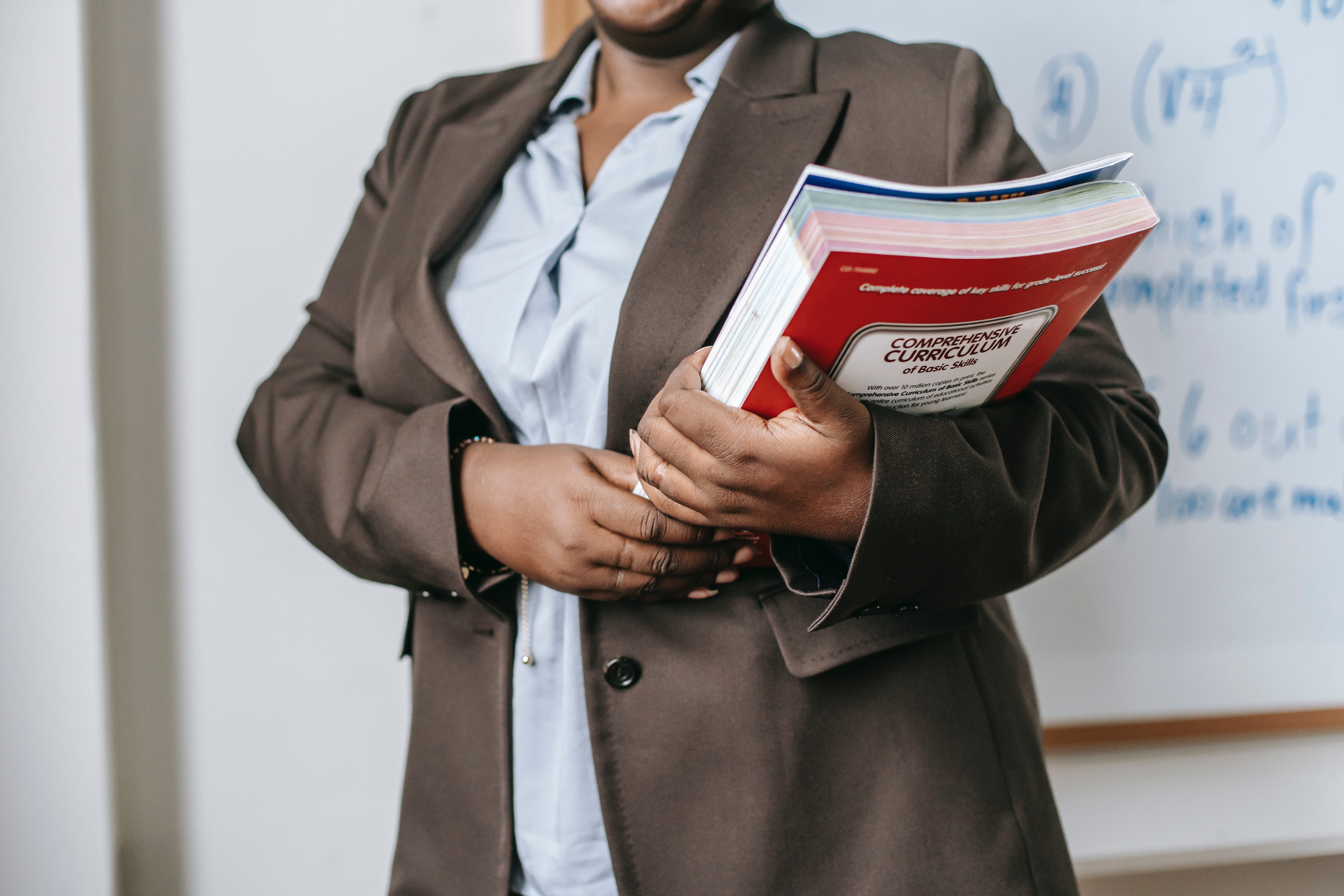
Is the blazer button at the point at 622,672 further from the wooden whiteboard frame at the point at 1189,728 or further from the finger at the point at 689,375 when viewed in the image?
the wooden whiteboard frame at the point at 1189,728

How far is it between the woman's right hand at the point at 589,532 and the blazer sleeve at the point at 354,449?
4cm

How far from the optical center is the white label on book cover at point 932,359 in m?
0.42

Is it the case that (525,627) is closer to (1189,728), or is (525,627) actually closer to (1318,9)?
(1189,728)

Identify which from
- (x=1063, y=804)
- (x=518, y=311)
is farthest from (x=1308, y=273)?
(x=518, y=311)

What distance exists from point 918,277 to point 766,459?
0.38 ft

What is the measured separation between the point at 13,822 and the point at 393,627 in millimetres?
472

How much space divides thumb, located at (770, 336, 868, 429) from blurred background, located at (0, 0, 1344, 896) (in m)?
0.82

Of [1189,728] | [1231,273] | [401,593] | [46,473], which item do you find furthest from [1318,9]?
[46,473]

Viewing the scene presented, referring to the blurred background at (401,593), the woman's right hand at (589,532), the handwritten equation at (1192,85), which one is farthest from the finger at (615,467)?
the handwritten equation at (1192,85)

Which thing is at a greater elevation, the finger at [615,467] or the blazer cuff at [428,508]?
the finger at [615,467]

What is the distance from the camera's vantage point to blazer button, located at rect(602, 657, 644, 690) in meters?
0.60

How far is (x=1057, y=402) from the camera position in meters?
0.59

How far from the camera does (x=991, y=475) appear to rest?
1.59 ft

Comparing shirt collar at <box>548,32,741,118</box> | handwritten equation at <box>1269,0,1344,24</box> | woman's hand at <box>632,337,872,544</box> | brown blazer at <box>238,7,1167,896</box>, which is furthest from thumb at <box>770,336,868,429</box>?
handwritten equation at <box>1269,0,1344,24</box>
